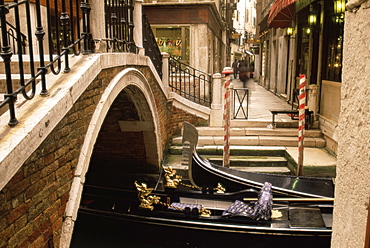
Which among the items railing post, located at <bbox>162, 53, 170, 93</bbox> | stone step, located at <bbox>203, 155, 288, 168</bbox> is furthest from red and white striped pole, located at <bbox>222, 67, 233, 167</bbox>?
railing post, located at <bbox>162, 53, 170, 93</bbox>

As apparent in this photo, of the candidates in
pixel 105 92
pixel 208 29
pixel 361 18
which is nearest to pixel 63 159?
pixel 105 92

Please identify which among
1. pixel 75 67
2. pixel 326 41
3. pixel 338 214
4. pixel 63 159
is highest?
pixel 326 41

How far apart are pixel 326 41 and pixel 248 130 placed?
7.58 ft

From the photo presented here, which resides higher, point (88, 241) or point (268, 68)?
point (268, 68)

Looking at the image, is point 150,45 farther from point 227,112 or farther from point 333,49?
point 333,49

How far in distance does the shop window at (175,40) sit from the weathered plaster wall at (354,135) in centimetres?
886

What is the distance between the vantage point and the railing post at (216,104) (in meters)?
7.25

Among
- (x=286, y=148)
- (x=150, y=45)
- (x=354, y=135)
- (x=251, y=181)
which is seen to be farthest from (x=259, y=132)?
(x=354, y=135)

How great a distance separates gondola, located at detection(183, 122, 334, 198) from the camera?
412 cm

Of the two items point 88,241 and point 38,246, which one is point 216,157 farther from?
point 38,246

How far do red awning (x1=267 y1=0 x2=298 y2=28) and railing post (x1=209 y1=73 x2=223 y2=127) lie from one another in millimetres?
1865

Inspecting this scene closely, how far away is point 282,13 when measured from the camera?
28.2 feet

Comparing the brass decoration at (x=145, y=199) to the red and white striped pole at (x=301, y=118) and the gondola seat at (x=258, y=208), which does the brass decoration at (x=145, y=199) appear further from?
the red and white striped pole at (x=301, y=118)

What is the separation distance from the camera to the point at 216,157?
6508 mm
